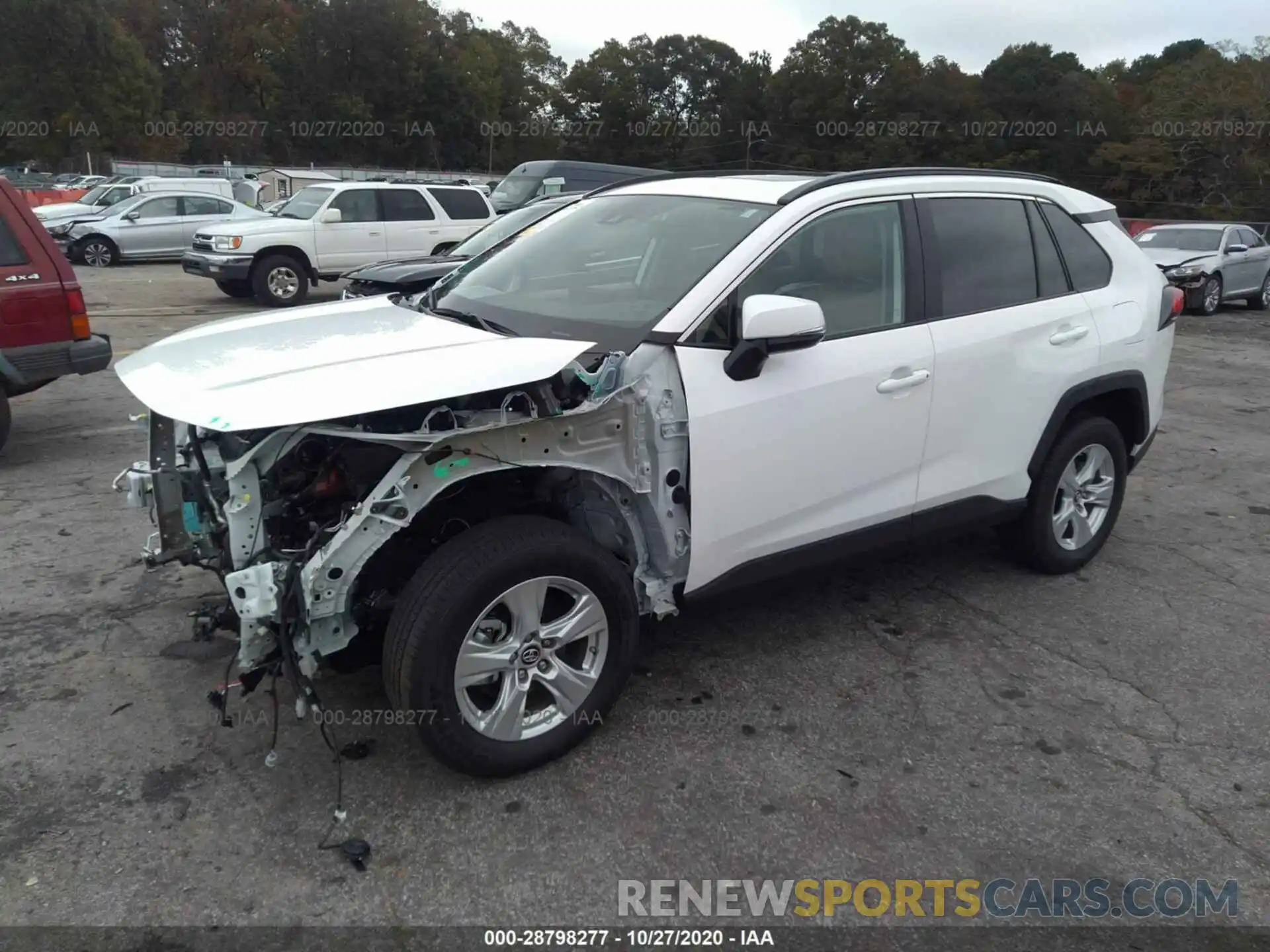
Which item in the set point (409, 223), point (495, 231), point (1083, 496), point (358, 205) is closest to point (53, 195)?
point (358, 205)

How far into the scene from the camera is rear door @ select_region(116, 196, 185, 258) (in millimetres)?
19438

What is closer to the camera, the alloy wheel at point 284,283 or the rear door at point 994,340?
the rear door at point 994,340

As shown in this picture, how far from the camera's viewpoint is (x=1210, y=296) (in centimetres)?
1706

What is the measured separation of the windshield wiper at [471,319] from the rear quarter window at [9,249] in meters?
3.63

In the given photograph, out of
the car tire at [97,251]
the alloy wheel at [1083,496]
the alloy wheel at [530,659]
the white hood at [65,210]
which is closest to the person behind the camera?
the alloy wheel at [530,659]

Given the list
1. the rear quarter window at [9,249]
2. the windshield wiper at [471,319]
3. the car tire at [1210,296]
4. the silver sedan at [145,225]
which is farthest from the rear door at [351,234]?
the car tire at [1210,296]

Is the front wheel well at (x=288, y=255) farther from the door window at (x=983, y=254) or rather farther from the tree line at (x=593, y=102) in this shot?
the tree line at (x=593, y=102)

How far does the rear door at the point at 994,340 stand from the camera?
12.8 feet

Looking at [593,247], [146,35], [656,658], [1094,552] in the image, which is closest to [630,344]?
[593,247]

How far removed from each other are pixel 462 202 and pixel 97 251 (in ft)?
28.9

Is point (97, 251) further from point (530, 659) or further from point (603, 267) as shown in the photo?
point (530, 659)

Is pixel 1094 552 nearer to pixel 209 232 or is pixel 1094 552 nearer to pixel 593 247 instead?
pixel 593 247

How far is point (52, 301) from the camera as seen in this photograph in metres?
6.14

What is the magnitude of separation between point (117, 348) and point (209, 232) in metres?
4.42
